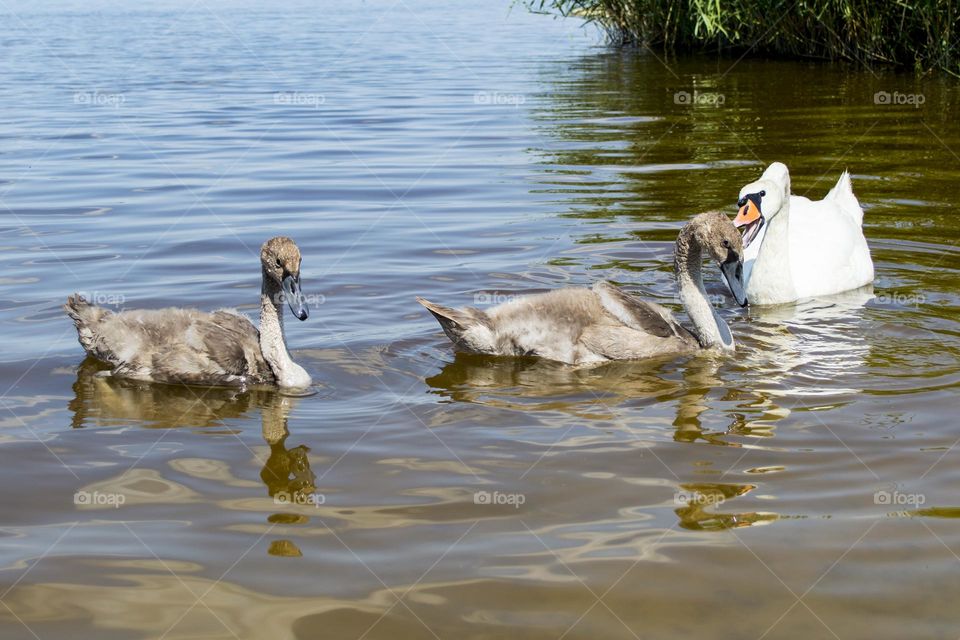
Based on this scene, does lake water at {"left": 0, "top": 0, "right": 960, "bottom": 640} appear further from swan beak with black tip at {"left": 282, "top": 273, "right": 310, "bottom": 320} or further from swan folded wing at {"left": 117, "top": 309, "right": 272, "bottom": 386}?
swan beak with black tip at {"left": 282, "top": 273, "right": 310, "bottom": 320}

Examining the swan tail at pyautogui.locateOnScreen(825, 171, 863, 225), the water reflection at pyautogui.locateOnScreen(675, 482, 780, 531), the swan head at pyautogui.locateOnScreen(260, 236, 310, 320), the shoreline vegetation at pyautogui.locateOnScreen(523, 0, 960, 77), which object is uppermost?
the shoreline vegetation at pyautogui.locateOnScreen(523, 0, 960, 77)

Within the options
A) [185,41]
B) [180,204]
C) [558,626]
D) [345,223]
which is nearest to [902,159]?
[345,223]

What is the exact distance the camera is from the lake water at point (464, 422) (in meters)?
4.36

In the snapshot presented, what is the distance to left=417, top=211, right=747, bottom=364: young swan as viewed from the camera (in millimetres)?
7164

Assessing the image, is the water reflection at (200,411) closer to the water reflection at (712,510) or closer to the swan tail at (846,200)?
the water reflection at (712,510)

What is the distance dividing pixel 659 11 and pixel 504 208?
46.6 ft

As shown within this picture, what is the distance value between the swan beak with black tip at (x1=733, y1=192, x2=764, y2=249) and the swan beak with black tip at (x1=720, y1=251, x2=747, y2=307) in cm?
117

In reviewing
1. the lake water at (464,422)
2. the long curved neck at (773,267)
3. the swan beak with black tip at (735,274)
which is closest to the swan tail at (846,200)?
the lake water at (464,422)

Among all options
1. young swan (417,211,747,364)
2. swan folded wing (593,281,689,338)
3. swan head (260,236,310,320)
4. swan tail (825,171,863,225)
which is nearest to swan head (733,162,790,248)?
swan tail (825,171,863,225)

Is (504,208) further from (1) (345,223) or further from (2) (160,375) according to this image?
(2) (160,375)

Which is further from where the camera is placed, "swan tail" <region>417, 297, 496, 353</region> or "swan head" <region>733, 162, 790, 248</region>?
"swan head" <region>733, 162, 790, 248</region>

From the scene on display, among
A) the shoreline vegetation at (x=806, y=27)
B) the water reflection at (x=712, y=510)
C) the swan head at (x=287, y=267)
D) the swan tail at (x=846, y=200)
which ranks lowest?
the water reflection at (x=712, y=510)

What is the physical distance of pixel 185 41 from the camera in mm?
28828

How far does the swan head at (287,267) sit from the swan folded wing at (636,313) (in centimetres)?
188
